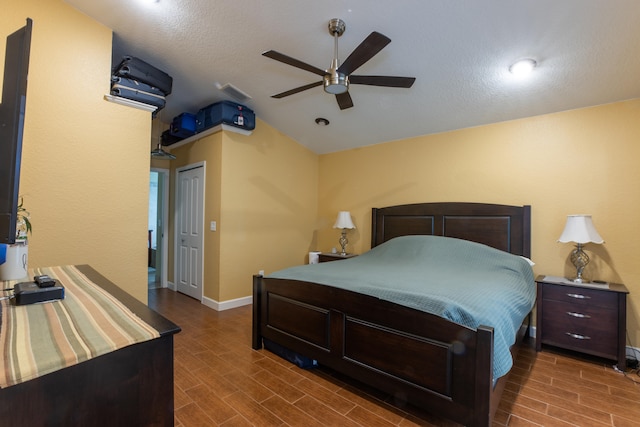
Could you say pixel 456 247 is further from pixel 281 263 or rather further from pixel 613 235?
pixel 281 263

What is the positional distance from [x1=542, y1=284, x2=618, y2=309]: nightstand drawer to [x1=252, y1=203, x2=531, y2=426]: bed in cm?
48

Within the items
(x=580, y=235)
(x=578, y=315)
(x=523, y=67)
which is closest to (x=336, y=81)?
(x=523, y=67)

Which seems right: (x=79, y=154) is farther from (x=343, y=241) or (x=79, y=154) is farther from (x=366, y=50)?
(x=343, y=241)

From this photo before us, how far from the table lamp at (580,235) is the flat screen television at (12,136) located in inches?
142

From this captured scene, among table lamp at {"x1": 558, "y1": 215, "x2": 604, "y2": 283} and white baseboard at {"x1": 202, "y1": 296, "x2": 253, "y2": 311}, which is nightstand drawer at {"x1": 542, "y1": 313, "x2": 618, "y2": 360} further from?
white baseboard at {"x1": 202, "y1": 296, "x2": 253, "y2": 311}

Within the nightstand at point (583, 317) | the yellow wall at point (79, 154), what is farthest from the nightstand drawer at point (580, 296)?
the yellow wall at point (79, 154)

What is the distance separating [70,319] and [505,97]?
3.64 metres

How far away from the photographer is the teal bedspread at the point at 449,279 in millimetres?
1722

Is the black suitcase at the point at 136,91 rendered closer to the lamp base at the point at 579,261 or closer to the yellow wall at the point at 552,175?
the yellow wall at the point at 552,175

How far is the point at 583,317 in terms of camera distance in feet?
8.69

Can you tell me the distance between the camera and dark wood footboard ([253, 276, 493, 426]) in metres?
1.58

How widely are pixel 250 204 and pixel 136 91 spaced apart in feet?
6.08

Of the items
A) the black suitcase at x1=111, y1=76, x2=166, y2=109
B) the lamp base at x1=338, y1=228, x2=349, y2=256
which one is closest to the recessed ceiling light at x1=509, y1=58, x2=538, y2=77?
the lamp base at x1=338, y1=228, x2=349, y2=256

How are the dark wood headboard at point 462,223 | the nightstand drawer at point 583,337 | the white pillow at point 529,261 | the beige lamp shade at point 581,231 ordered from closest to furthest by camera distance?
the nightstand drawer at point 583,337 < the beige lamp shade at point 581,231 < the white pillow at point 529,261 < the dark wood headboard at point 462,223
